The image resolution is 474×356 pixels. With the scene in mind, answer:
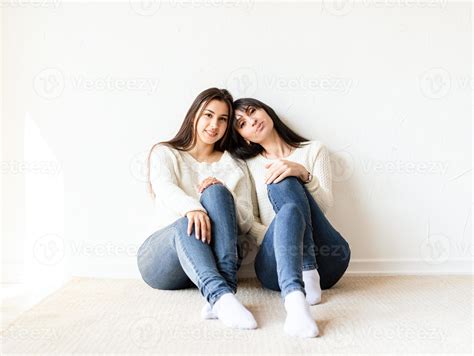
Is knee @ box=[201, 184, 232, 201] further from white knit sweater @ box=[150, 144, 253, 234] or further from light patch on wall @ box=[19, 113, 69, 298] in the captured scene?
light patch on wall @ box=[19, 113, 69, 298]

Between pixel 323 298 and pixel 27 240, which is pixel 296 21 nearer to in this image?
pixel 323 298

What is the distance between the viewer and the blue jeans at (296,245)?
1.24 metres

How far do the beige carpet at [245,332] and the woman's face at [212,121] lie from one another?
537 millimetres

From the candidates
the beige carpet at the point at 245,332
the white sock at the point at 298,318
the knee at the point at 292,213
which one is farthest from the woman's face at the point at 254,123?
the white sock at the point at 298,318

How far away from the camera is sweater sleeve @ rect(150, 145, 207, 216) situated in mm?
1416

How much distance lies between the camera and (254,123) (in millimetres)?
1687

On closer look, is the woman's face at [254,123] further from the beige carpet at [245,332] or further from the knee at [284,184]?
the beige carpet at [245,332]

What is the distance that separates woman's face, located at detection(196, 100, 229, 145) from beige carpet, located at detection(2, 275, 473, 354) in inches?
21.2

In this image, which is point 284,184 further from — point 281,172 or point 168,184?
point 168,184

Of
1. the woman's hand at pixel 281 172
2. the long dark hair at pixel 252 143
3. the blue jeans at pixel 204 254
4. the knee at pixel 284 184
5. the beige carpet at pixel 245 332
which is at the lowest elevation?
the beige carpet at pixel 245 332

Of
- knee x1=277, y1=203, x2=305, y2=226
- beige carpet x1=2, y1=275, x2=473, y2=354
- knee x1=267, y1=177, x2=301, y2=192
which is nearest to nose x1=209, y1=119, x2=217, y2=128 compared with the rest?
knee x1=267, y1=177, x2=301, y2=192

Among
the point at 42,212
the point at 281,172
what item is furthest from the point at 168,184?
the point at 42,212

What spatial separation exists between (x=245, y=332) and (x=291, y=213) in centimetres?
34

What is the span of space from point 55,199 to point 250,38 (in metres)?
0.98
